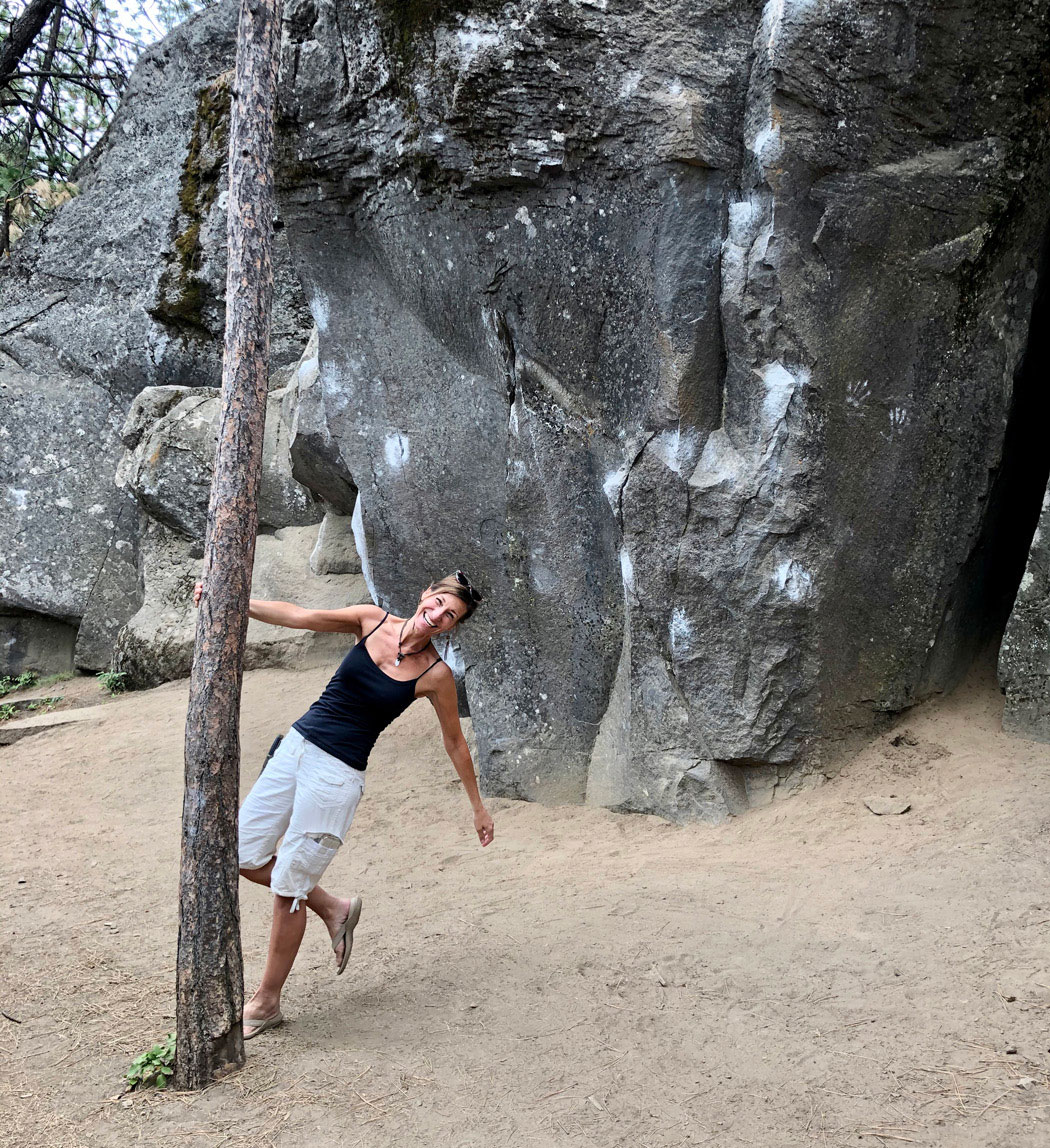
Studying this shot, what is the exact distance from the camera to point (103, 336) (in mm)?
10227

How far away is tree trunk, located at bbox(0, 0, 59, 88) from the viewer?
1015 cm

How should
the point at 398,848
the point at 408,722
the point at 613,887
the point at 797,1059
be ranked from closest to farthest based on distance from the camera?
the point at 797,1059
the point at 613,887
the point at 398,848
the point at 408,722

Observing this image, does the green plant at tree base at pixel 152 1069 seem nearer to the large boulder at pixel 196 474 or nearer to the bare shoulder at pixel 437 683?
the bare shoulder at pixel 437 683

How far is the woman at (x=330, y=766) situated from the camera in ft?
11.9

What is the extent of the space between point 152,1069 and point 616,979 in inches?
61.9

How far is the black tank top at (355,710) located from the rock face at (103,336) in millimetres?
6796

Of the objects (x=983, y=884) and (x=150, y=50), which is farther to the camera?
(x=150, y=50)

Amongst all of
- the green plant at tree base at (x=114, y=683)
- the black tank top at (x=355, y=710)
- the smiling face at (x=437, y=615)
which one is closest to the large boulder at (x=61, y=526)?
the green plant at tree base at (x=114, y=683)

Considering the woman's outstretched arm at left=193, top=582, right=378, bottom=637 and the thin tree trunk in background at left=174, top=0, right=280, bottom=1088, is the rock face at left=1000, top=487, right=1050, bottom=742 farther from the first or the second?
the thin tree trunk in background at left=174, top=0, right=280, bottom=1088

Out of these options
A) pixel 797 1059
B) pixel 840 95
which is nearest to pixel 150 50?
pixel 840 95

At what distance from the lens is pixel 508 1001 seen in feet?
12.3

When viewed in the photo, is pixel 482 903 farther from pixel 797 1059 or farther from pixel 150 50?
pixel 150 50

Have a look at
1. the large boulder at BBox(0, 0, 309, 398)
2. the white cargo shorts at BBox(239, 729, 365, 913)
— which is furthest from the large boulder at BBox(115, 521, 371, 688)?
the white cargo shorts at BBox(239, 729, 365, 913)

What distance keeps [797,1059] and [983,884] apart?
126 centimetres
